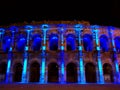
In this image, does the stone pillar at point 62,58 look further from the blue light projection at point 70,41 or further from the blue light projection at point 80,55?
the blue light projection at point 80,55

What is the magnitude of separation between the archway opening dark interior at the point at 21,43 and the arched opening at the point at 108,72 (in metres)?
11.3

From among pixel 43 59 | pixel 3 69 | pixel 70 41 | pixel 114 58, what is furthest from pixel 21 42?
pixel 114 58

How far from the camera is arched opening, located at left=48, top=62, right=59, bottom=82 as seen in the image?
26.3m

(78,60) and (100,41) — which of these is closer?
(78,60)

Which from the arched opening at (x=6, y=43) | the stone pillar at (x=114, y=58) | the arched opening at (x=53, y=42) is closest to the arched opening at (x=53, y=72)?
the arched opening at (x=53, y=42)

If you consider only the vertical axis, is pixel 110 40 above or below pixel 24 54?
above

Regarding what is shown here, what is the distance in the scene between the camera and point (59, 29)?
28906 mm

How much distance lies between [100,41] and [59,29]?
6001mm

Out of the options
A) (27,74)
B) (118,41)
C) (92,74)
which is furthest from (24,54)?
(118,41)

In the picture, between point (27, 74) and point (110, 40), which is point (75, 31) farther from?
point (27, 74)

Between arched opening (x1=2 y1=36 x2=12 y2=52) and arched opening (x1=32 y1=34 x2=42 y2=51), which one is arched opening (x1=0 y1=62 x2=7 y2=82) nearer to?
arched opening (x1=2 y1=36 x2=12 y2=52)

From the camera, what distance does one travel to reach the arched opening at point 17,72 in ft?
87.4

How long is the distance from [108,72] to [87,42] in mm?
5139

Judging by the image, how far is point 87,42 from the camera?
29.4 metres
